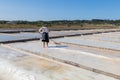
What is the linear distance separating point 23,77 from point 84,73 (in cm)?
155

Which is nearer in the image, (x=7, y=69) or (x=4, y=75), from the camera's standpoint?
(x=4, y=75)

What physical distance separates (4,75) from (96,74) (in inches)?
92.8

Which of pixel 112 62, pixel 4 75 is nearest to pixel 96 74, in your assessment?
pixel 112 62

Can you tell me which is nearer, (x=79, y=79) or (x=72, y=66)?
(x=79, y=79)

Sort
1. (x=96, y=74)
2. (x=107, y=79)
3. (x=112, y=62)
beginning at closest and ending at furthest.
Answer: (x=107, y=79)
(x=96, y=74)
(x=112, y=62)

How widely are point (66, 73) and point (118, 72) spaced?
1.33 m

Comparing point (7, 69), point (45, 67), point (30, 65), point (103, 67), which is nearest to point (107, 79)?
point (103, 67)

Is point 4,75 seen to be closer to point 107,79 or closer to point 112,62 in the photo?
point 107,79

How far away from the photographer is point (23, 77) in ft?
14.9

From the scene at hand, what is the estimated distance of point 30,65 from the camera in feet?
18.4

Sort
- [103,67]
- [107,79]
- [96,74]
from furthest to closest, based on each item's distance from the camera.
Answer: [103,67] < [96,74] < [107,79]

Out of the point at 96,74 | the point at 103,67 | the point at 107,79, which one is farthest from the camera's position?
the point at 103,67

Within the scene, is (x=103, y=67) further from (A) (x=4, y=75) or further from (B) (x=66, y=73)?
(A) (x=4, y=75)

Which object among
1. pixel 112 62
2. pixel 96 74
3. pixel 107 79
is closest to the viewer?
pixel 107 79
